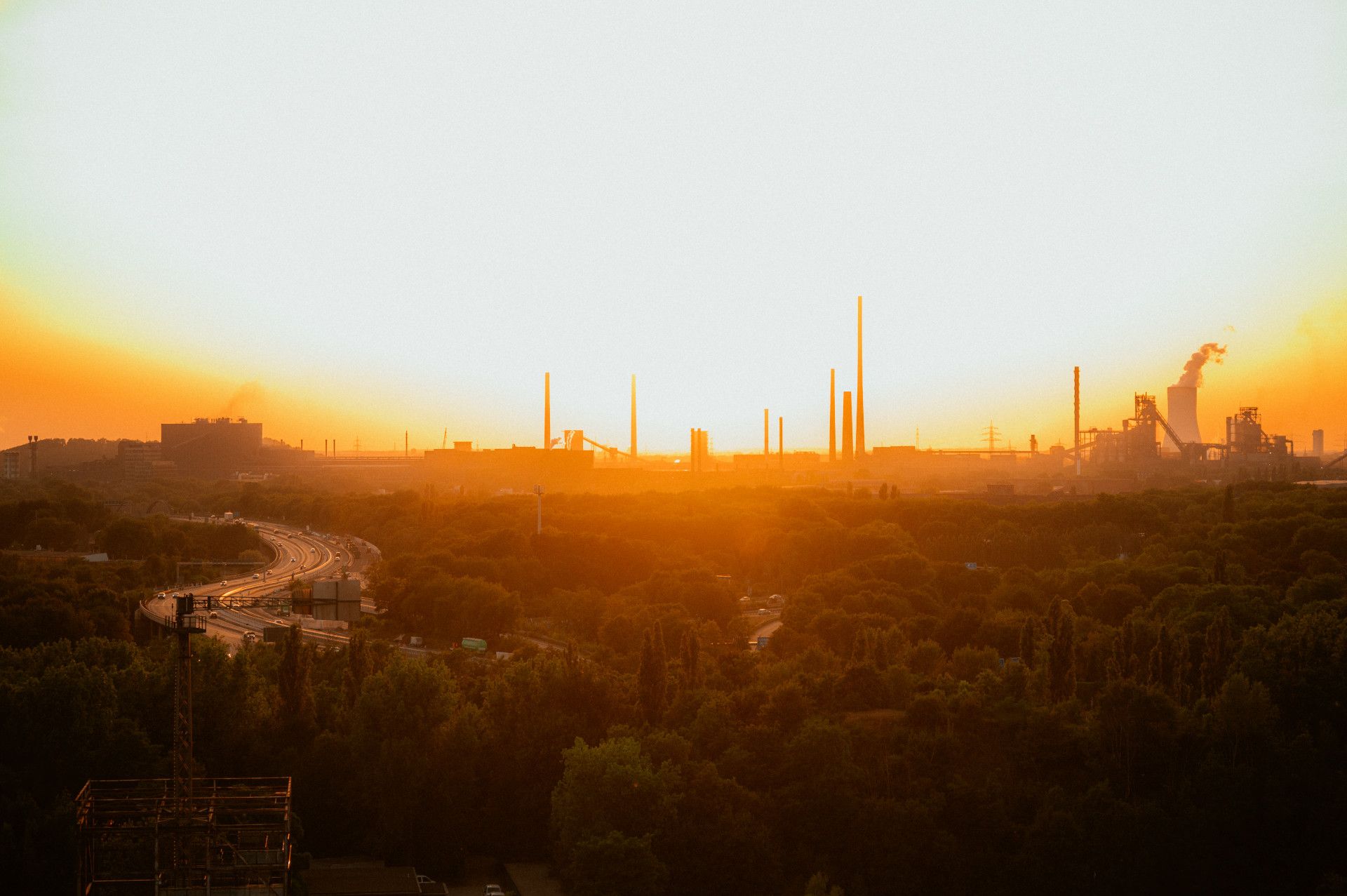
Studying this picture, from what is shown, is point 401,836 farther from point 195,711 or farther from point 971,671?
point 971,671

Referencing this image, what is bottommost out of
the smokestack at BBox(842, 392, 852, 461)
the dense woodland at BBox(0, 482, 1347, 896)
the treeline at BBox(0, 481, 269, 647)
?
the dense woodland at BBox(0, 482, 1347, 896)

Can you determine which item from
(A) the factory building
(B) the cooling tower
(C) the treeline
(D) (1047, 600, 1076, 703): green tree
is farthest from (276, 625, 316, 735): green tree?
(A) the factory building

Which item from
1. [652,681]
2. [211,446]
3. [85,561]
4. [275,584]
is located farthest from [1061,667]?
[211,446]

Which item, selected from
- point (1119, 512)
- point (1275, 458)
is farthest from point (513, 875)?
point (1275, 458)

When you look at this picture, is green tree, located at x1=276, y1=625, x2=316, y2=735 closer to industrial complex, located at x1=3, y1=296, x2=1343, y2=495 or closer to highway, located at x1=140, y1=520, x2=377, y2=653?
highway, located at x1=140, y1=520, x2=377, y2=653

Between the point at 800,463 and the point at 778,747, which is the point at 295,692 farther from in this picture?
the point at 800,463

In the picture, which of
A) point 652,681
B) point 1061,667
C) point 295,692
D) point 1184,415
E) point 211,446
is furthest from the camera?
point 211,446

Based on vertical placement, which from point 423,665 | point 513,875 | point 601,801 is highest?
point 423,665
